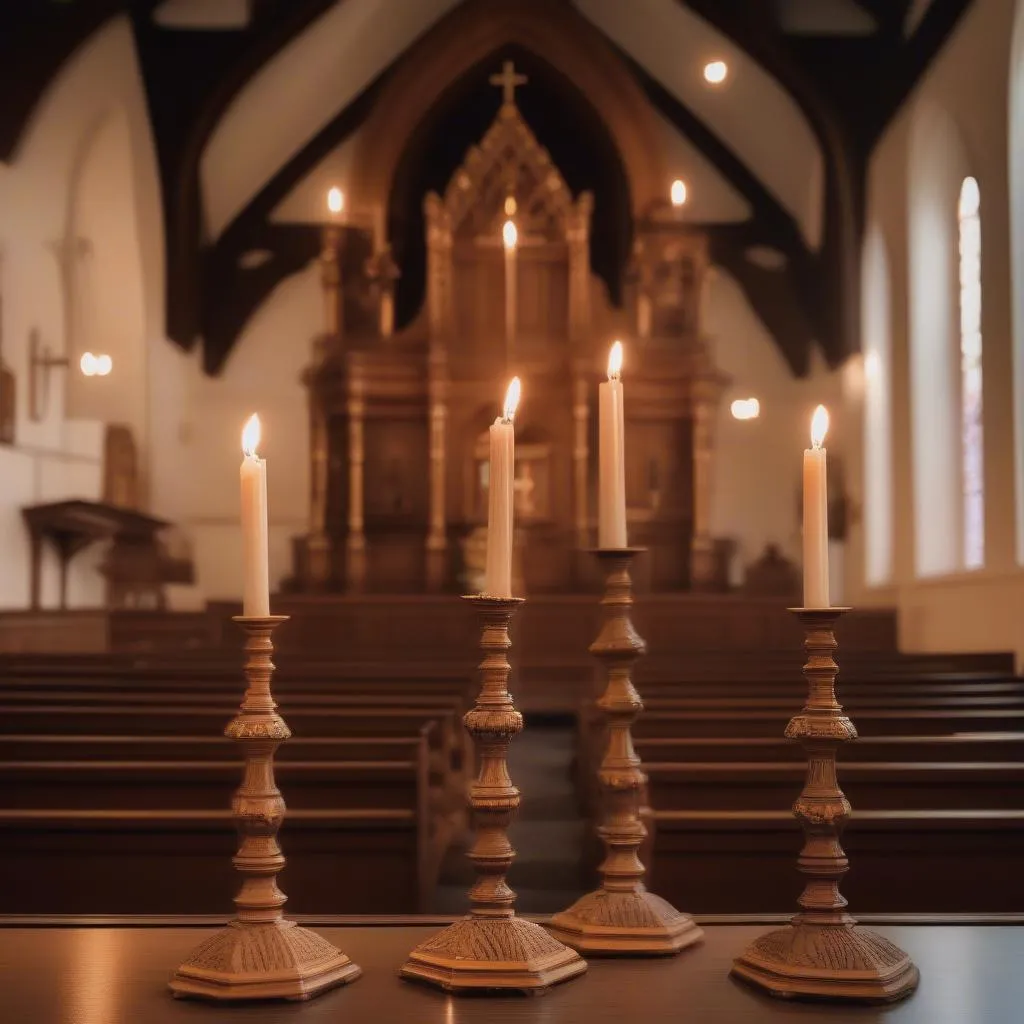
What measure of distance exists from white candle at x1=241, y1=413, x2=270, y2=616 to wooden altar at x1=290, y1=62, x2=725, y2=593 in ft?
41.9

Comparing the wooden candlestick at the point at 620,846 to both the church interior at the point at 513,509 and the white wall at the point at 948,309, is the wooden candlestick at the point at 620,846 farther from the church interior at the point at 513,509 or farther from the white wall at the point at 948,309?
the white wall at the point at 948,309

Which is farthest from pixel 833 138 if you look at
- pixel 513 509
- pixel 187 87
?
pixel 513 509

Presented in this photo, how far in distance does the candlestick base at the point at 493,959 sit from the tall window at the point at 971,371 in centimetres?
997

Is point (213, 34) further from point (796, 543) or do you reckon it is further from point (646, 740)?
point (646, 740)

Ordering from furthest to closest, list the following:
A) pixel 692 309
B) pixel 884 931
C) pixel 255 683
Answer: pixel 692 309, pixel 884 931, pixel 255 683

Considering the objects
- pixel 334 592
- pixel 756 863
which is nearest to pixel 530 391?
pixel 334 592

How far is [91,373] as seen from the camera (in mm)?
13469

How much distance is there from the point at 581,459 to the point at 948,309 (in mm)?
4283

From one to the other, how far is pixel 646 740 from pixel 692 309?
36.8ft

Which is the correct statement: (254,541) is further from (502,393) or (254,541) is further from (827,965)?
(502,393)

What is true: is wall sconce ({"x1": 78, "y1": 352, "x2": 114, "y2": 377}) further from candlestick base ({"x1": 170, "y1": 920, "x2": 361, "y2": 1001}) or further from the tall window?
candlestick base ({"x1": 170, "y1": 920, "x2": 361, "y2": 1001})

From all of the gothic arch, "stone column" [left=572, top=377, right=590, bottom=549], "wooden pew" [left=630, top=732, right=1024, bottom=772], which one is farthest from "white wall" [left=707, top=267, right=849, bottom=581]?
"wooden pew" [left=630, top=732, right=1024, bottom=772]

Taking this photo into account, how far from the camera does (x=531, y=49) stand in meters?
16.3

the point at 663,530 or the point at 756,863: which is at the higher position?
the point at 663,530
